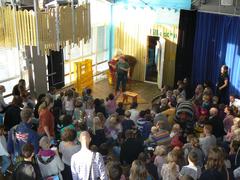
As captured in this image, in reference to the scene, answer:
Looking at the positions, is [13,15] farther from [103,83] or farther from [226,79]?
[103,83]

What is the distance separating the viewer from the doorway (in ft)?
40.1

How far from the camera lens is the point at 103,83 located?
12.5 metres

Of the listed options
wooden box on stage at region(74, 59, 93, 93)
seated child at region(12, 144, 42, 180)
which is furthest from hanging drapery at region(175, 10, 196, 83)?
seated child at region(12, 144, 42, 180)

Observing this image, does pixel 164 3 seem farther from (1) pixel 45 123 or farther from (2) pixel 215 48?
(1) pixel 45 123

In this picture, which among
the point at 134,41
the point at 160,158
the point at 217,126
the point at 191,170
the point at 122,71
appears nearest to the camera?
the point at 191,170

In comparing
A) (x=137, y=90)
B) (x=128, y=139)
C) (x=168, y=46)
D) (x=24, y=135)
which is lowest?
(x=137, y=90)

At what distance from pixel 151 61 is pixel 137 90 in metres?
1.36

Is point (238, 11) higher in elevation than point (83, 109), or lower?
higher

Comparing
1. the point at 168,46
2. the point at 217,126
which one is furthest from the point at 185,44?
the point at 217,126

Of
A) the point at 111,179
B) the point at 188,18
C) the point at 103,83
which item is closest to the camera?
the point at 111,179

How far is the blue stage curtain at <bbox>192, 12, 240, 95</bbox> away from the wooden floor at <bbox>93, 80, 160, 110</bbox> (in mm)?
1448

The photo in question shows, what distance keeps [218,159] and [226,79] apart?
215 inches

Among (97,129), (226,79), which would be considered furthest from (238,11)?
(97,129)

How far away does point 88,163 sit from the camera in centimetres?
438
